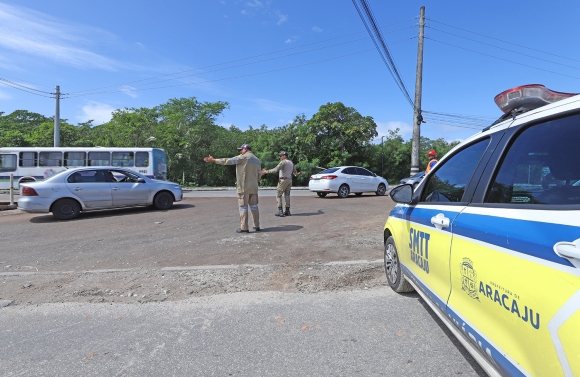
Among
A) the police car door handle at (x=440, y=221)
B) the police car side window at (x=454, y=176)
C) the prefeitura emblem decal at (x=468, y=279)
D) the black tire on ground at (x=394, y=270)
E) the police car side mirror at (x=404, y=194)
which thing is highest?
the police car side window at (x=454, y=176)

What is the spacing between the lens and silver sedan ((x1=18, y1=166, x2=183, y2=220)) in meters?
9.45

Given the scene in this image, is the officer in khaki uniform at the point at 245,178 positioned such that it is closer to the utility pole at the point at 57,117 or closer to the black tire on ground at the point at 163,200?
the black tire on ground at the point at 163,200

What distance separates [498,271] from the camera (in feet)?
6.02

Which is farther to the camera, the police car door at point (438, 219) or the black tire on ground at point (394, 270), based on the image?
the black tire on ground at point (394, 270)

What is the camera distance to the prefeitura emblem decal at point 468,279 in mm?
2082

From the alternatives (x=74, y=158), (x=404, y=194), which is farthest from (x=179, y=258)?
(x=74, y=158)

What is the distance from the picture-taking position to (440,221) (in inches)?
100

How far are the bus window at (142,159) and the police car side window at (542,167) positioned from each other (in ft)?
73.5

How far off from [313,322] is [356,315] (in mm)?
451

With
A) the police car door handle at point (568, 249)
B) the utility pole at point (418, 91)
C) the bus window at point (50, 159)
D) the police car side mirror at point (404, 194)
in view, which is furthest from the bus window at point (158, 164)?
the police car door handle at point (568, 249)

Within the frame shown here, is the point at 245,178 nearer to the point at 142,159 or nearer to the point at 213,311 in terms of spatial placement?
the point at 213,311

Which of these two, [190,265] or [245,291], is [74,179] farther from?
[245,291]

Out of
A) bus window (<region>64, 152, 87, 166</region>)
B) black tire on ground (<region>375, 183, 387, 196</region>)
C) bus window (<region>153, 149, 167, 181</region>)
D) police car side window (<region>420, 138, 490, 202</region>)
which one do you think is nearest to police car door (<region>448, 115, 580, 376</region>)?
police car side window (<region>420, 138, 490, 202</region>)

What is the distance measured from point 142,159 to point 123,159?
43.6 inches
